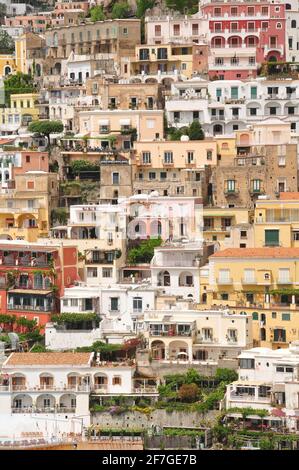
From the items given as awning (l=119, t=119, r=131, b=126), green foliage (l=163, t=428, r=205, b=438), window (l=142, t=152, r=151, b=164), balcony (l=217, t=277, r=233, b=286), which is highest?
awning (l=119, t=119, r=131, b=126)

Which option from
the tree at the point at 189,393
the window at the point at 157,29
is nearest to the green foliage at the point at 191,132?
the window at the point at 157,29

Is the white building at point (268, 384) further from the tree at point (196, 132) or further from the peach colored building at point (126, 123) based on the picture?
the peach colored building at point (126, 123)

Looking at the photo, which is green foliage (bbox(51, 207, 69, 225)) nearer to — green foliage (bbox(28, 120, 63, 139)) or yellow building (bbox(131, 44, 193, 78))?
green foliage (bbox(28, 120, 63, 139))

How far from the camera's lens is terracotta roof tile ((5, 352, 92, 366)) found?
6297 centimetres

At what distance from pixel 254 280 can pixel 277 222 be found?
333 centimetres

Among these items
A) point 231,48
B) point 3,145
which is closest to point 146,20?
point 231,48

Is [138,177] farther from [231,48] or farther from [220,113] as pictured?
[231,48]

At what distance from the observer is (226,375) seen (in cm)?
6247

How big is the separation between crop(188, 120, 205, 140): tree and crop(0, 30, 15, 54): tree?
1656 centimetres

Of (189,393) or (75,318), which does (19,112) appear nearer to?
(75,318)

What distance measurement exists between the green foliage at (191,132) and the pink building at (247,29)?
6.31m

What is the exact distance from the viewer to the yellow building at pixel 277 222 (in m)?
67.7

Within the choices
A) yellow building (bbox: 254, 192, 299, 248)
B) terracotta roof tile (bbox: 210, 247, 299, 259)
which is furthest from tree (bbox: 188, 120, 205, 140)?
terracotta roof tile (bbox: 210, 247, 299, 259)

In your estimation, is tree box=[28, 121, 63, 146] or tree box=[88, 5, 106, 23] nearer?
tree box=[28, 121, 63, 146]
